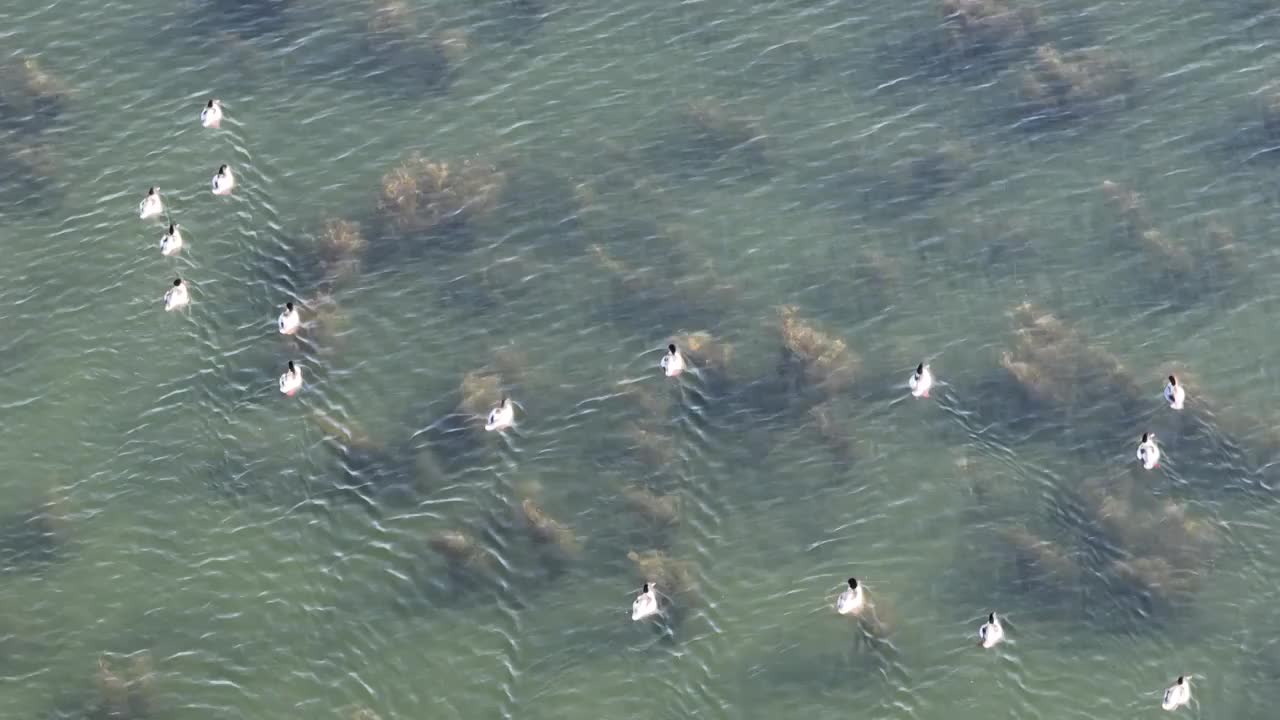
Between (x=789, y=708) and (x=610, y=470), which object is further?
(x=610, y=470)

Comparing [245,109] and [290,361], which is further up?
[245,109]

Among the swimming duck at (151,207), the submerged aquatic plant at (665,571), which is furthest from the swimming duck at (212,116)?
the submerged aquatic plant at (665,571)

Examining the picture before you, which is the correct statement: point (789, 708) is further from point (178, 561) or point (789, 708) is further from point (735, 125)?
point (735, 125)

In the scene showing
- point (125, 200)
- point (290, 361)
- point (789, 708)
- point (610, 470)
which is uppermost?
point (125, 200)

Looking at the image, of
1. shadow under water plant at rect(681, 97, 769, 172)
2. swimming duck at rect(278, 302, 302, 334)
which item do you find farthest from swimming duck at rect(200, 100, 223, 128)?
shadow under water plant at rect(681, 97, 769, 172)

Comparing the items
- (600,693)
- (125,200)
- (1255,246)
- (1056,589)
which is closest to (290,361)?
(125,200)

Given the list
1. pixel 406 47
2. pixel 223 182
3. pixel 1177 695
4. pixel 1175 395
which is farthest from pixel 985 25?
pixel 1177 695

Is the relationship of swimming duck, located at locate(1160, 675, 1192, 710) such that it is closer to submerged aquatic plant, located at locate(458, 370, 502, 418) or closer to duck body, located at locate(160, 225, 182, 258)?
submerged aquatic plant, located at locate(458, 370, 502, 418)
